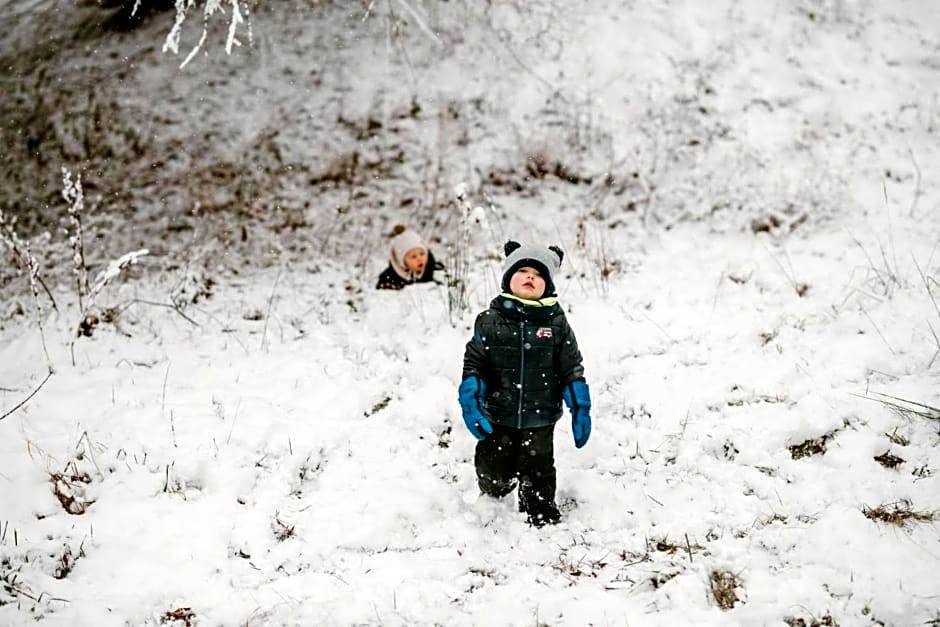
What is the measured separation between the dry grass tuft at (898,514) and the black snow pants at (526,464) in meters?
1.73

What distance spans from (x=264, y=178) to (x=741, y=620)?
7.88 metres

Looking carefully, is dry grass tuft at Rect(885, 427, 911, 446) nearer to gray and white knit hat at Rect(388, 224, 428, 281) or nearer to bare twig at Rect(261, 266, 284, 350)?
gray and white knit hat at Rect(388, 224, 428, 281)

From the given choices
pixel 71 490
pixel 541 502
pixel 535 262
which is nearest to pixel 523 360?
pixel 535 262

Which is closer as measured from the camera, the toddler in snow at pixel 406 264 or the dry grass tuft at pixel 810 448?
the dry grass tuft at pixel 810 448

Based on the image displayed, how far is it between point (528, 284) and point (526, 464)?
109 cm

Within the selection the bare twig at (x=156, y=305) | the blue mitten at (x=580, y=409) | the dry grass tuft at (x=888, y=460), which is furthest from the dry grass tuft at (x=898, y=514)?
the bare twig at (x=156, y=305)

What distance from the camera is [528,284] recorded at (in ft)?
12.4

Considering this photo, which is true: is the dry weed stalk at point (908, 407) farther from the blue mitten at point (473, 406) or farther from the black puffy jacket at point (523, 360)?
the blue mitten at point (473, 406)

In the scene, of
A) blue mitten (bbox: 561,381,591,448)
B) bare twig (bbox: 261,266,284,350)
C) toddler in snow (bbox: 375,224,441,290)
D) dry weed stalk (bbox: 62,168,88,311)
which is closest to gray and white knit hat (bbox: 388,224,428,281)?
toddler in snow (bbox: 375,224,441,290)

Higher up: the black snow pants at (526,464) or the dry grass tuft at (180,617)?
the black snow pants at (526,464)

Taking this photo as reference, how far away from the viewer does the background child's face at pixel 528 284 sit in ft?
12.4

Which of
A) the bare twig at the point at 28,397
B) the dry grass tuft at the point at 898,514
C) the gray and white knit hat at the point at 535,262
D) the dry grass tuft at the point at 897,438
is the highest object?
the gray and white knit hat at the point at 535,262

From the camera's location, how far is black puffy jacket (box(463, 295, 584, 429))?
12.5 feet

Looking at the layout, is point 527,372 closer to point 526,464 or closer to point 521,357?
point 521,357
